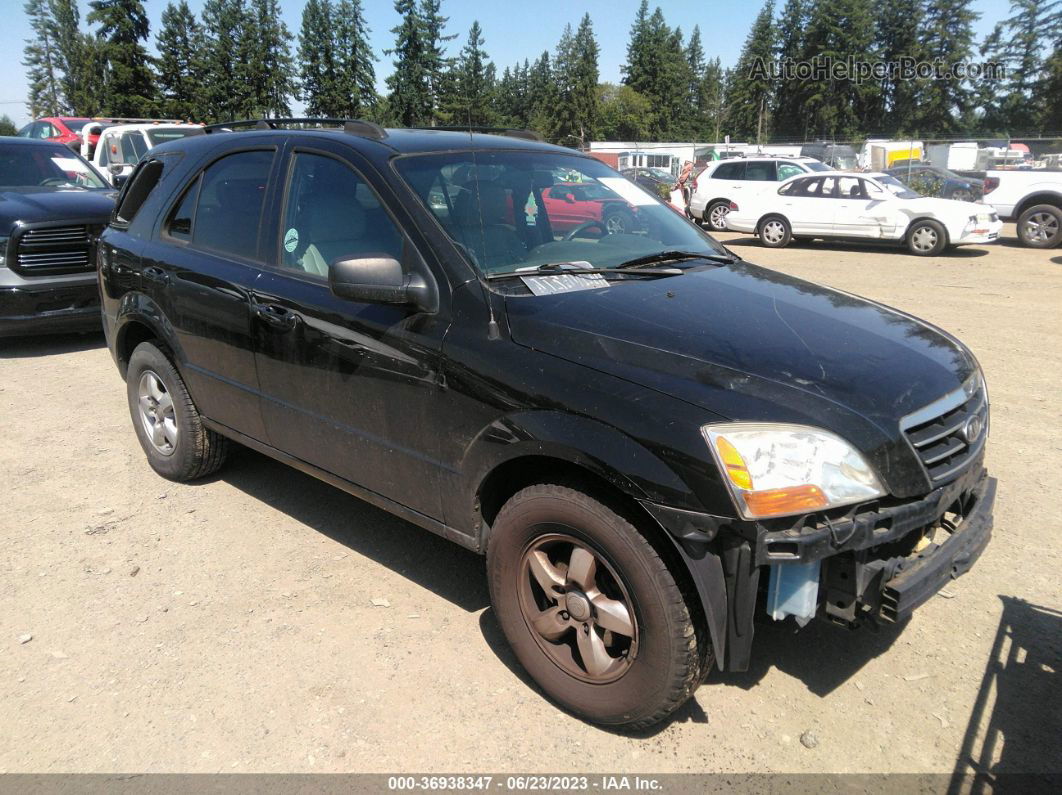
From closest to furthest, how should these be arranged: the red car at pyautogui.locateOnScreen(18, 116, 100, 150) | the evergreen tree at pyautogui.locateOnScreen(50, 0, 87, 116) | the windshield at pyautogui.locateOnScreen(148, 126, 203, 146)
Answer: the windshield at pyautogui.locateOnScreen(148, 126, 203, 146) → the red car at pyautogui.locateOnScreen(18, 116, 100, 150) → the evergreen tree at pyautogui.locateOnScreen(50, 0, 87, 116)

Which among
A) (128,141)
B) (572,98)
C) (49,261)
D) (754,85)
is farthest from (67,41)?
(49,261)

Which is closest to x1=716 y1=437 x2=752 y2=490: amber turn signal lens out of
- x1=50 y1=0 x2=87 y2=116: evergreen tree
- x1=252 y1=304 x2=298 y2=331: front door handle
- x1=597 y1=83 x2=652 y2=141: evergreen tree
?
x1=252 y1=304 x2=298 y2=331: front door handle

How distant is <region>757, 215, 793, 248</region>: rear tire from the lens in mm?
16172

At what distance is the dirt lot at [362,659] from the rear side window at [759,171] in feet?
45.2

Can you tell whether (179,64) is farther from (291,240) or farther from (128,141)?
(291,240)

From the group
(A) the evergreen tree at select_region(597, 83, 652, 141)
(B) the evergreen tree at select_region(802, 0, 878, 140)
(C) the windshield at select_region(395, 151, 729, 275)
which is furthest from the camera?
(A) the evergreen tree at select_region(597, 83, 652, 141)

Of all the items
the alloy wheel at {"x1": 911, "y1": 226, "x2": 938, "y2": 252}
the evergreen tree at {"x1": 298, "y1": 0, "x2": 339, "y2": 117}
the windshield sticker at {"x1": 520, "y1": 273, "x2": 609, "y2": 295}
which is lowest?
the alloy wheel at {"x1": 911, "y1": 226, "x2": 938, "y2": 252}

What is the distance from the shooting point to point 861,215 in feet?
50.2

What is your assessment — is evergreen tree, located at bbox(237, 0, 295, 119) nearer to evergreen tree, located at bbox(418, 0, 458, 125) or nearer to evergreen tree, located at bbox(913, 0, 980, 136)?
evergreen tree, located at bbox(418, 0, 458, 125)

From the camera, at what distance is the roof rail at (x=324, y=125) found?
3480mm

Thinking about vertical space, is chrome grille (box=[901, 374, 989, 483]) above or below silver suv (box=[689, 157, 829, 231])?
below

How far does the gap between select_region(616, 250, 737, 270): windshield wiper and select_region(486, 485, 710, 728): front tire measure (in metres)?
1.22

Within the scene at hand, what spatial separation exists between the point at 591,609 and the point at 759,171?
16648 mm

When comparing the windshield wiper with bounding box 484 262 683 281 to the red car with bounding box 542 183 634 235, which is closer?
the windshield wiper with bounding box 484 262 683 281
